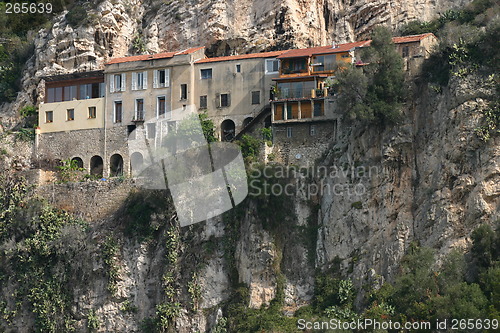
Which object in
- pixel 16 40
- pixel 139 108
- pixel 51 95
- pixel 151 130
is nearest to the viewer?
pixel 151 130

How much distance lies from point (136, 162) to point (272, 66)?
9.09 metres

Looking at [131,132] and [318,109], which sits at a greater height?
[318,109]

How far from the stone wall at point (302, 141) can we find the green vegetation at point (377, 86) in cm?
302

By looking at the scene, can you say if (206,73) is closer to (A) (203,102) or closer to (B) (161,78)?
(A) (203,102)

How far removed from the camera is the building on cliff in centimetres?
6025

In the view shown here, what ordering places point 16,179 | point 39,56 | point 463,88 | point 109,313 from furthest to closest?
point 39,56, point 16,179, point 109,313, point 463,88

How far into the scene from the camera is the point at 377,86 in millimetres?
56125

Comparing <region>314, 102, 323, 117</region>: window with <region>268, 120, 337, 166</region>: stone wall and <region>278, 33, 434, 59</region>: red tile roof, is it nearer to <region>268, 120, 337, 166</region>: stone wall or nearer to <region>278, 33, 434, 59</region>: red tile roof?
<region>268, 120, 337, 166</region>: stone wall

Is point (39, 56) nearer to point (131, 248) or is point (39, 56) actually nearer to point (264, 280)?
point (131, 248)

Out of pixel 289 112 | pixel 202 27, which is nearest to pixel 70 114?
pixel 202 27

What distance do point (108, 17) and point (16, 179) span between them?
40.0 feet

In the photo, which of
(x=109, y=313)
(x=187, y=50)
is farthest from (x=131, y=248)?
(x=187, y=50)

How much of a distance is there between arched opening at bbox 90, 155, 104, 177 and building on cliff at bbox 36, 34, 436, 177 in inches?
2.2

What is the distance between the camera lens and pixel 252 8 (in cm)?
6850
